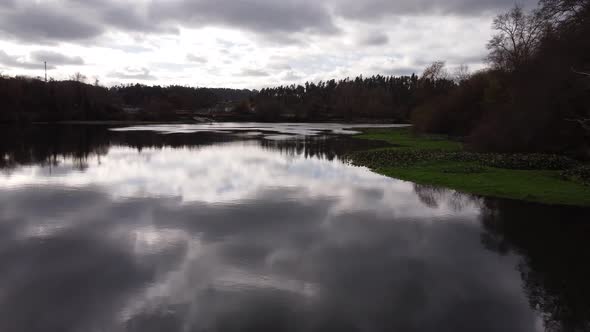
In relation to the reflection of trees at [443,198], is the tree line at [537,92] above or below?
above

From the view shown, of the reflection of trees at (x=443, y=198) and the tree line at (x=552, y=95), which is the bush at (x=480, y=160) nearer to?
the tree line at (x=552, y=95)

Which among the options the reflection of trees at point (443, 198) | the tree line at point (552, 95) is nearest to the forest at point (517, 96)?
the tree line at point (552, 95)

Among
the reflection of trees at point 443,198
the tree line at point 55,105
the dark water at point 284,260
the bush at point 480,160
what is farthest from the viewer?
the tree line at point 55,105

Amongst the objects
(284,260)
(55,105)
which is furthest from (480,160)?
(55,105)

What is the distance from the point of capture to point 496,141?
111 ft

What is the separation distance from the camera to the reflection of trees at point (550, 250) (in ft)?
29.7

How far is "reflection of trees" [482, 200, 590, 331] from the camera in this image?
9047mm

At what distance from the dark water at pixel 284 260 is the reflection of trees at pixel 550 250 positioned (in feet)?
0.18

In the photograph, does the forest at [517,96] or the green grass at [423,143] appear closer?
the forest at [517,96]

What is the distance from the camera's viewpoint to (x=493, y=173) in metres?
25.8

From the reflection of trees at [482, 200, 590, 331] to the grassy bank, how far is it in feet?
7.26

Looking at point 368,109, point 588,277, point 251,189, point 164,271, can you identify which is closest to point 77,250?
point 164,271

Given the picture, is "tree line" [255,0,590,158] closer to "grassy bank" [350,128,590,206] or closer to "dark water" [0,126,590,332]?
"grassy bank" [350,128,590,206]

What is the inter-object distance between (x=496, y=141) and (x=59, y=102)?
392ft
